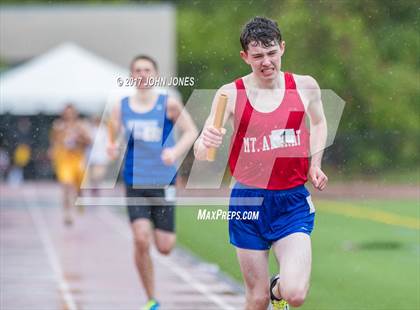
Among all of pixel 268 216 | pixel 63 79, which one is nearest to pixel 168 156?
pixel 268 216

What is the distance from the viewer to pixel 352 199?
30422 mm

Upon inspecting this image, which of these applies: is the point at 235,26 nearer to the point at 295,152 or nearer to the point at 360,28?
the point at 360,28

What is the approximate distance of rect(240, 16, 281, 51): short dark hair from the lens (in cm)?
709

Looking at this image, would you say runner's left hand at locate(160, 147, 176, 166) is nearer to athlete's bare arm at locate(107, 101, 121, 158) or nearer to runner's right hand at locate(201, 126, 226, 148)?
athlete's bare arm at locate(107, 101, 121, 158)

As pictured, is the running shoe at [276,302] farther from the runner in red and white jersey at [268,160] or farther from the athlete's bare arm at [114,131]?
the athlete's bare arm at [114,131]

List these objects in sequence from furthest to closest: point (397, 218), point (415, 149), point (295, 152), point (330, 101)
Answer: point (415, 149) < point (397, 218) < point (330, 101) < point (295, 152)

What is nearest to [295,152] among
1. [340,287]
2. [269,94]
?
[269,94]

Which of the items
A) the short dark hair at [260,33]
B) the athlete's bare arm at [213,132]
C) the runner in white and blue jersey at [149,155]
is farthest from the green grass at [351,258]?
the short dark hair at [260,33]

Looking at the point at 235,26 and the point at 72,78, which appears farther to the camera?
the point at 235,26

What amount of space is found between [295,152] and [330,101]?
3.75 m

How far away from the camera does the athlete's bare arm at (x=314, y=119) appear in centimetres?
737

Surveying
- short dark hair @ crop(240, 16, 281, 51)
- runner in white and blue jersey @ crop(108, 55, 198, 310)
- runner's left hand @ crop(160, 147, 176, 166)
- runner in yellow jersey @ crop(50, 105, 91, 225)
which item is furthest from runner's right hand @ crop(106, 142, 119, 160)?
runner in yellow jersey @ crop(50, 105, 91, 225)

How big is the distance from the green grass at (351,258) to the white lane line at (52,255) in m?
1.88

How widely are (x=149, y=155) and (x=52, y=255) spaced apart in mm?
5725
